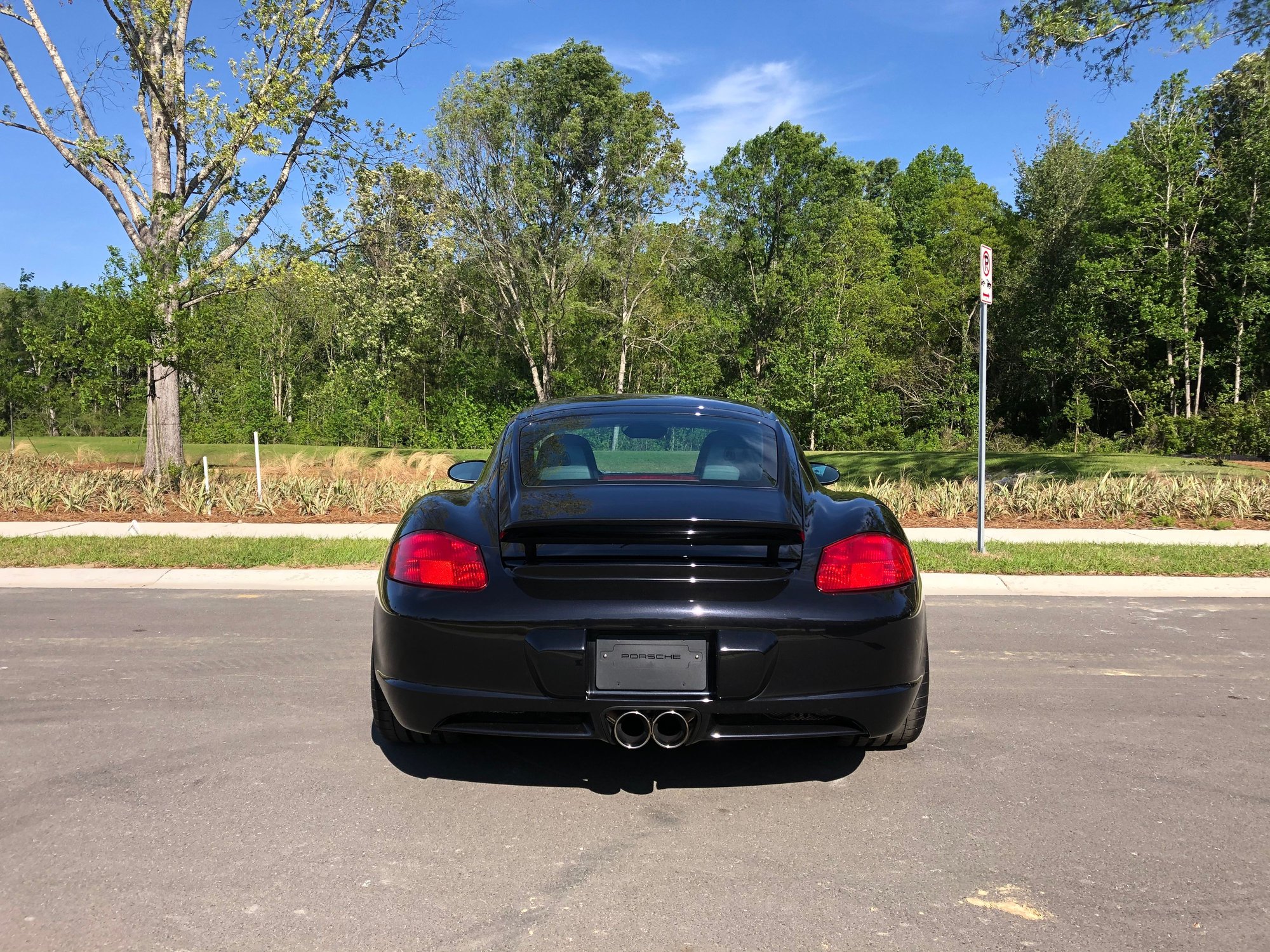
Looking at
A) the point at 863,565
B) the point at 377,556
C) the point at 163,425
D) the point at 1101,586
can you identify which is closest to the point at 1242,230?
the point at 1101,586

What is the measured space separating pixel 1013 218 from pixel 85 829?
53.4m

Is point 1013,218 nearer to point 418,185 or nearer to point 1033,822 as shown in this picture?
point 418,185

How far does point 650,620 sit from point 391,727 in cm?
137

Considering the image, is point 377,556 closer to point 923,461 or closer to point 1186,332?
point 923,461

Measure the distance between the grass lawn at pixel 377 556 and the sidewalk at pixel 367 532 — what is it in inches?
19.7

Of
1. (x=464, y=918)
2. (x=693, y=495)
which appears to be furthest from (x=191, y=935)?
(x=693, y=495)

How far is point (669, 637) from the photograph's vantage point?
10.8 feet

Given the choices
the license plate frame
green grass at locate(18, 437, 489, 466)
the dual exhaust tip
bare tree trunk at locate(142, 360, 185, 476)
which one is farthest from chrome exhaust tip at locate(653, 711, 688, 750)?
green grass at locate(18, 437, 489, 466)

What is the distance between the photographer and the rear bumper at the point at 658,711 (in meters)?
3.30

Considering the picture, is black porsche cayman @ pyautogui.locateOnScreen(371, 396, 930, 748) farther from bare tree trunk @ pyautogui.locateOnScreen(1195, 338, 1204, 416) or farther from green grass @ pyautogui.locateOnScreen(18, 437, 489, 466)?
bare tree trunk @ pyautogui.locateOnScreen(1195, 338, 1204, 416)

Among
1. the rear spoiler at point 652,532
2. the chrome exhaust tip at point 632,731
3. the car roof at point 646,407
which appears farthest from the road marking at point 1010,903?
the car roof at point 646,407

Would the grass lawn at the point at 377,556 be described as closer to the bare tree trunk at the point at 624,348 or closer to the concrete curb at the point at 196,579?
the concrete curb at the point at 196,579

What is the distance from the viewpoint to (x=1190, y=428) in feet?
88.3

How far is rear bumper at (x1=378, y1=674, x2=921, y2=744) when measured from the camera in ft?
10.8
